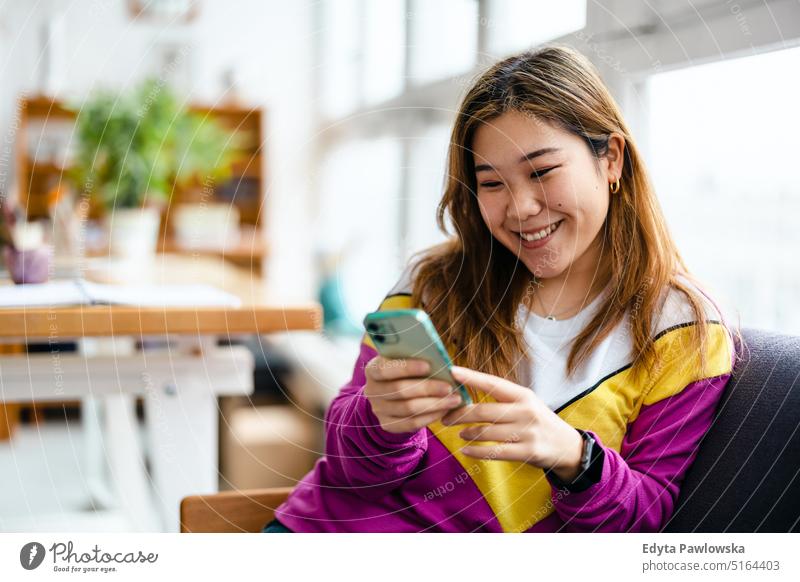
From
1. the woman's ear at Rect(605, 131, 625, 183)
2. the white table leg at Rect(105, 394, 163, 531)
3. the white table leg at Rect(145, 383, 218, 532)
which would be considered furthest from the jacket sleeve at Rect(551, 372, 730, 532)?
the white table leg at Rect(105, 394, 163, 531)

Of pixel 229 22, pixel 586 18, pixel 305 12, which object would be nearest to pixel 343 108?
pixel 305 12

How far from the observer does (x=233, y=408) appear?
2318 mm

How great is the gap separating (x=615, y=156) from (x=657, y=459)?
277mm

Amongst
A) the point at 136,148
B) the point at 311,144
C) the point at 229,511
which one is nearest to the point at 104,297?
the point at 229,511

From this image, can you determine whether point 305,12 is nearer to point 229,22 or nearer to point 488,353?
point 229,22

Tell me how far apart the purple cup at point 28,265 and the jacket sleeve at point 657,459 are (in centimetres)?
82

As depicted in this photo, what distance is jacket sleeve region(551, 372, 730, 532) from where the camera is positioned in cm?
70

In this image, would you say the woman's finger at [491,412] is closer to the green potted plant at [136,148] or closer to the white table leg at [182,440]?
the white table leg at [182,440]

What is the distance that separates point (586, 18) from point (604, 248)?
255mm

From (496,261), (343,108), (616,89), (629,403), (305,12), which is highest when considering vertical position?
(305,12)

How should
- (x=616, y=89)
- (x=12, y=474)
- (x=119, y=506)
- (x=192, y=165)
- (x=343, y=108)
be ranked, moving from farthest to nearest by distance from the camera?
(x=343, y=108) < (x=12, y=474) < (x=192, y=165) < (x=119, y=506) < (x=616, y=89)

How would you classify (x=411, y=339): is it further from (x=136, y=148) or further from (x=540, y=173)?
(x=136, y=148)

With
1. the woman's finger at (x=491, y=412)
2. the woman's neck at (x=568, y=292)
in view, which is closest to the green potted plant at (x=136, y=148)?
the woman's neck at (x=568, y=292)

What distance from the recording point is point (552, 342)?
782 millimetres
